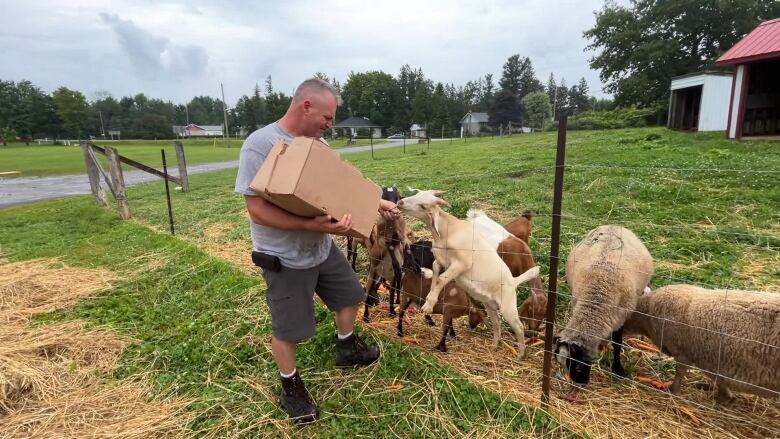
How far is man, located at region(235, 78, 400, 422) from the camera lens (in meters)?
2.59

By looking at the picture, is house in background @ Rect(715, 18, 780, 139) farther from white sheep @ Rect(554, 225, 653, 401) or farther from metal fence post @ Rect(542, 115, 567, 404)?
metal fence post @ Rect(542, 115, 567, 404)

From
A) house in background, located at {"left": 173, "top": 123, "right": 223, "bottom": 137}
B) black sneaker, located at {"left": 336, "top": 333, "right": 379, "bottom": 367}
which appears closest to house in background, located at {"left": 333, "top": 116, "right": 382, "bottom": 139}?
house in background, located at {"left": 173, "top": 123, "right": 223, "bottom": 137}

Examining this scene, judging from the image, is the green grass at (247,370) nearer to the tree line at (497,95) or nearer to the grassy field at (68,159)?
the tree line at (497,95)

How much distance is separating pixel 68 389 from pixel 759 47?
20.7 meters

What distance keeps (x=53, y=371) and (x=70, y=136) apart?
10030 centimetres

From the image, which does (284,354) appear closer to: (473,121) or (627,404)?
(627,404)

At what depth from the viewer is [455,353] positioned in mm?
3877

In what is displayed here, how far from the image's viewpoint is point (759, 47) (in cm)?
1442

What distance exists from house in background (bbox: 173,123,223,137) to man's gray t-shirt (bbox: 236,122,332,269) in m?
95.1

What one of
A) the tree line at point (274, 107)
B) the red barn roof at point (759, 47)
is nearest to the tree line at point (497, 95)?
the tree line at point (274, 107)

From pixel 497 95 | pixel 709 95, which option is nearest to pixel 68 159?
pixel 709 95

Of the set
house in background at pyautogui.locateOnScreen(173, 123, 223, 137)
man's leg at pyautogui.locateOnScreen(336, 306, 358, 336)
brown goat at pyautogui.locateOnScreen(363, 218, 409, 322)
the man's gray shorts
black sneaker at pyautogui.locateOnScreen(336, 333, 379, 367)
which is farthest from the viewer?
house in background at pyautogui.locateOnScreen(173, 123, 223, 137)

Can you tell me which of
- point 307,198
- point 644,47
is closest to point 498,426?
point 307,198

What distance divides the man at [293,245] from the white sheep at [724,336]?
2.51 m
